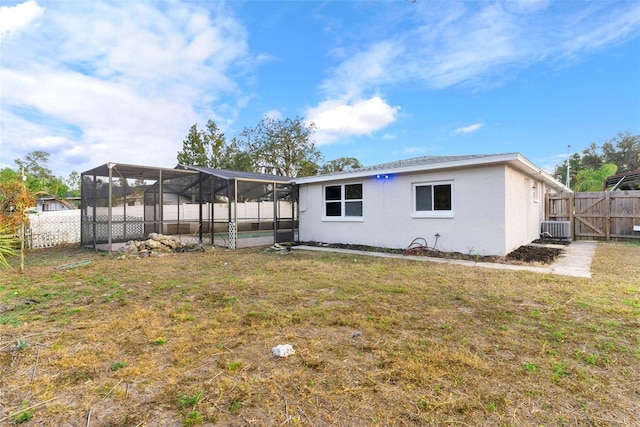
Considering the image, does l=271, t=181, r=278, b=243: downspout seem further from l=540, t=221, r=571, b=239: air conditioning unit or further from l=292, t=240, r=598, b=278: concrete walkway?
l=540, t=221, r=571, b=239: air conditioning unit

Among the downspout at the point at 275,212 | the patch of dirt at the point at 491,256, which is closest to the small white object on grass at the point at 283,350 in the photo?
the patch of dirt at the point at 491,256

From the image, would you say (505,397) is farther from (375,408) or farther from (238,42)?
(238,42)

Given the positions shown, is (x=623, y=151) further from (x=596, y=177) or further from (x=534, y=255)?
(x=534, y=255)

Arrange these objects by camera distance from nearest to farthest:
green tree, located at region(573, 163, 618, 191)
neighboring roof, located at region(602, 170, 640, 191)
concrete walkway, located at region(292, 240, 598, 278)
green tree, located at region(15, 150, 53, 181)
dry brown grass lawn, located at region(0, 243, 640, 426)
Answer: dry brown grass lawn, located at region(0, 243, 640, 426)
concrete walkway, located at region(292, 240, 598, 278)
neighboring roof, located at region(602, 170, 640, 191)
green tree, located at region(573, 163, 618, 191)
green tree, located at region(15, 150, 53, 181)

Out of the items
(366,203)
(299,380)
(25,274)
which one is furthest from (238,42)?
(299,380)

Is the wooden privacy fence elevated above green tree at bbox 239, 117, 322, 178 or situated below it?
below

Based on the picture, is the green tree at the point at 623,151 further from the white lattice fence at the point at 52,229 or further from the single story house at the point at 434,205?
the white lattice fence at the point at 52,229

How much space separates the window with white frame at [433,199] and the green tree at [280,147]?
64.0 feet

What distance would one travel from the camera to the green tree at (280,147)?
1123 inches

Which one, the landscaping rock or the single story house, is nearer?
the single story house

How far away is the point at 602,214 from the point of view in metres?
12.3

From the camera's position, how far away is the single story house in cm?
809

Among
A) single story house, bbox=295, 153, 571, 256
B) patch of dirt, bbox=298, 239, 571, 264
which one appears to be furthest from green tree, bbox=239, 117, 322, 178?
patch of dirt, bbox=298, 239, 571, 264

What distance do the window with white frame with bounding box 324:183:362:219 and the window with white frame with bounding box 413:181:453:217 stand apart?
6.70ft
